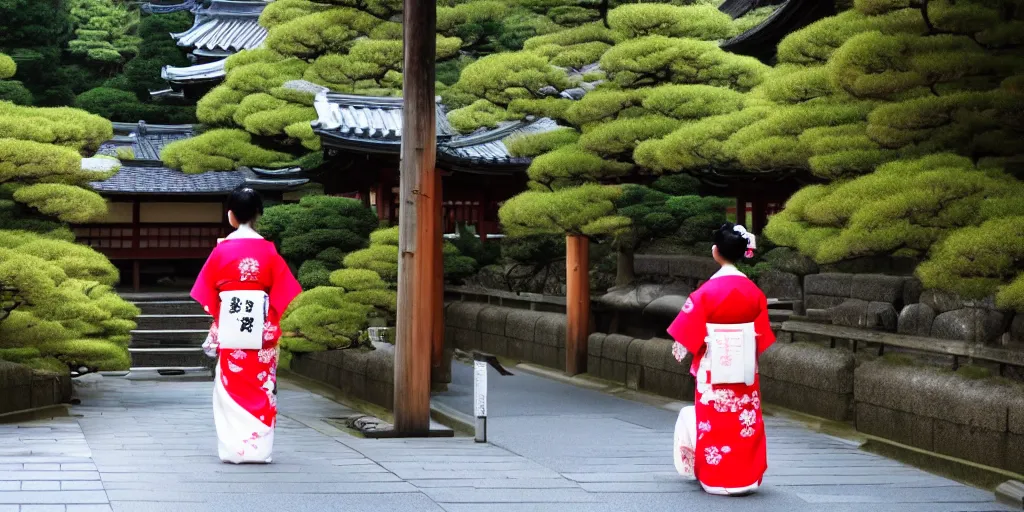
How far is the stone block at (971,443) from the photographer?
8375mm

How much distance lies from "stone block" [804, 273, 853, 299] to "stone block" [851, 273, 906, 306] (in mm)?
174

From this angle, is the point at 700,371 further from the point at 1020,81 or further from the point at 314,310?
the point at 314,310

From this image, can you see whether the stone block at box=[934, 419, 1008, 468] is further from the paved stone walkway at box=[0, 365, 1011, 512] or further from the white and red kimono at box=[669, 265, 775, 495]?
the white and red kimono at box=[669, 265, 775, 495]

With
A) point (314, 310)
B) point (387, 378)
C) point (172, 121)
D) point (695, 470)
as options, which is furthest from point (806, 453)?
point (172, 121)

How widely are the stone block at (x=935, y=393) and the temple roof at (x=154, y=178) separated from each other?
20.5 m

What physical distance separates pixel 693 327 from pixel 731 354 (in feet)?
0.93

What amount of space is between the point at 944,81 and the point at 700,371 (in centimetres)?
423

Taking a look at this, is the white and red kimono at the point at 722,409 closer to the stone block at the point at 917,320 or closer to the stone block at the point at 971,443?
the stone block at the point at 971,443

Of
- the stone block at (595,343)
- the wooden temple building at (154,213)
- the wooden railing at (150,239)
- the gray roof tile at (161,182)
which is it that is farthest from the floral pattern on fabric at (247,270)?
the wooden railing at (150,239)

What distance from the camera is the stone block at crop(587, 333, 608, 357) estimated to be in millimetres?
17172

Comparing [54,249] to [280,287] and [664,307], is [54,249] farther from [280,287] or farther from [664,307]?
[664,307]

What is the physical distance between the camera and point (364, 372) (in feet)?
49.2

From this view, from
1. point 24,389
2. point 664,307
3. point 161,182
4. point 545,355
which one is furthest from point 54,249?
point 161,182

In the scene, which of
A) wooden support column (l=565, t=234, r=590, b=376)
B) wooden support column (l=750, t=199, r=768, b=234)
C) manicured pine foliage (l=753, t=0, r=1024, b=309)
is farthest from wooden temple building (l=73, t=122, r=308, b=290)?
manicured pine foliage (l=753, t=0, r=1024, b=309)
